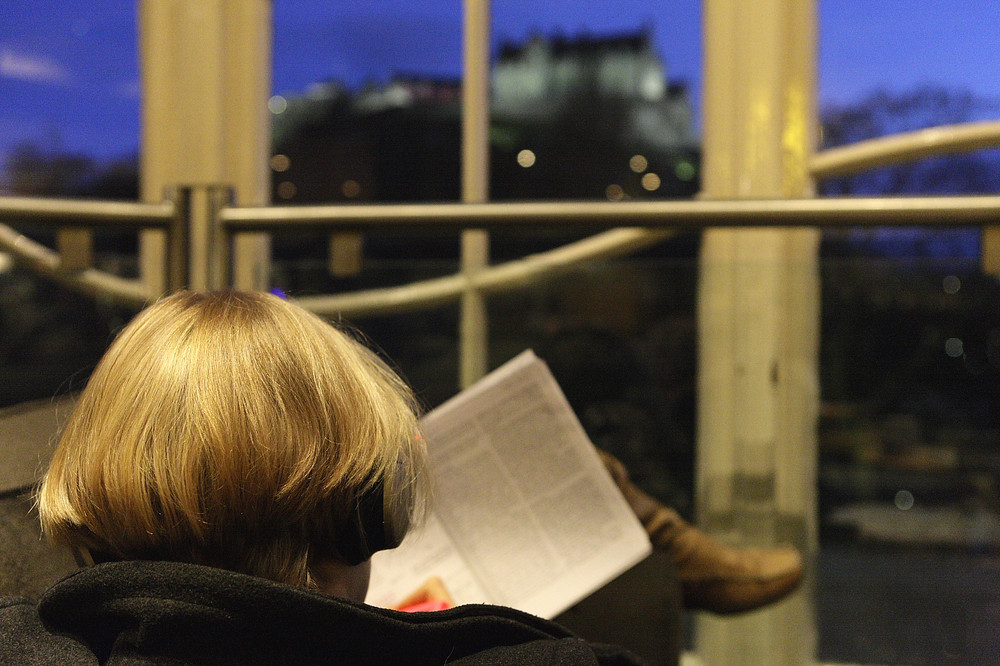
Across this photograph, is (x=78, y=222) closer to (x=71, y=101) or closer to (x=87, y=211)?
(x=87, y=211)

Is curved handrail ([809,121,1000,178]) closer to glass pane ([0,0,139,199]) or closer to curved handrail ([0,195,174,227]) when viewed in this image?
curved handrail ([0,195,174,227])

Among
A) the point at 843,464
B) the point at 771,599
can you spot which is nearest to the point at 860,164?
the point at 843,464

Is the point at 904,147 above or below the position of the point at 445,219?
above

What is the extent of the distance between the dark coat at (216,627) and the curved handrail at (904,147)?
141 centimetres

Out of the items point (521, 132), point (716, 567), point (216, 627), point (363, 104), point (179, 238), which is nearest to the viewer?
point (216, 627)

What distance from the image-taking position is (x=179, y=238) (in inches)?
45.6

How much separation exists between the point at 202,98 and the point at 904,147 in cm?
145

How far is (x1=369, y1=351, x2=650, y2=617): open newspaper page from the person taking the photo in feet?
2.96

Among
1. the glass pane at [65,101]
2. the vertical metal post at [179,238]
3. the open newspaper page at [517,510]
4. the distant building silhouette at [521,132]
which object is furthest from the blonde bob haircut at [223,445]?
the glass pane at [65,101]

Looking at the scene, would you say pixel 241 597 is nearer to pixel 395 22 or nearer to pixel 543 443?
pixel 543 443

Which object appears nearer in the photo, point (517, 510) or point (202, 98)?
point (517, 510)

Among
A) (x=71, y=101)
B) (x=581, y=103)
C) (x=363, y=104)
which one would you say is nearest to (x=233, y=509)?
(x=581, y=103)

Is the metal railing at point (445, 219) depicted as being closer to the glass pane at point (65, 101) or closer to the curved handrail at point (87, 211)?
the curved handrail at point (87, 211)

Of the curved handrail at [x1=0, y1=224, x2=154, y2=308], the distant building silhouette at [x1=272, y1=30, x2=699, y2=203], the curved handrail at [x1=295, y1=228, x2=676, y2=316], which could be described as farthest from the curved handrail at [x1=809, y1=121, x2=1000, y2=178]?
the curved handrail at [x1=0, y1=224, x2=154, y2=308]
